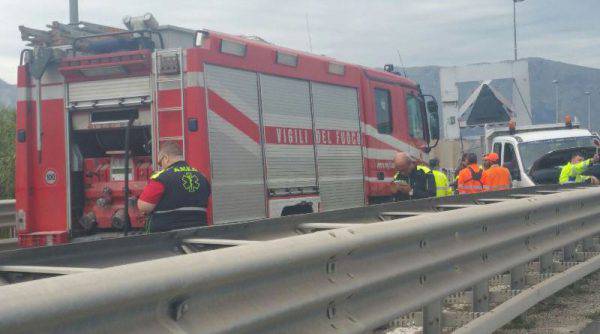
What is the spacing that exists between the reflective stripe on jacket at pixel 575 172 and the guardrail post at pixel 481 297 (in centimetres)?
793

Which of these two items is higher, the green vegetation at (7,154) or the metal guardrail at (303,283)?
the green vegetation at (7,154)

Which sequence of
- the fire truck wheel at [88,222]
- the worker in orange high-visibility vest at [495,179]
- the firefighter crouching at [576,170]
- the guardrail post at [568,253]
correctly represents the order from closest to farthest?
the guardrail post at [568,253]
the fire truck wheel at [88,222]
the worker in orange high-visibility vest at [495,179]
the firefighter crouching at [576,170]

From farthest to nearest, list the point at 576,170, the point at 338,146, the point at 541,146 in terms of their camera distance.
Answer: the point at 541,146 → the point at 576,170 → the point at 338,146

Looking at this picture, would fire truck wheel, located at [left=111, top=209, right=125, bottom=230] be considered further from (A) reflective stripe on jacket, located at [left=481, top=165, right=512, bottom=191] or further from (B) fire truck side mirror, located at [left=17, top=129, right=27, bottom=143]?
(A) reflective stripe on jacket, located at [left=481, top=165, right=512, bottom=191]

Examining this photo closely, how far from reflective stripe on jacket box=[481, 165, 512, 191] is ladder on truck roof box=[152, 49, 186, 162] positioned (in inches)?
206

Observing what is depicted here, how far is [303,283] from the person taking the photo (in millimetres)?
3453

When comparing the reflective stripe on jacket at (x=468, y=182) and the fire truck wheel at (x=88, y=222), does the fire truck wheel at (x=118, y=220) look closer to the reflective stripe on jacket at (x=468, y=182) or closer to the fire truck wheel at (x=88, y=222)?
the fire truck wheel at (x=88, y=222)

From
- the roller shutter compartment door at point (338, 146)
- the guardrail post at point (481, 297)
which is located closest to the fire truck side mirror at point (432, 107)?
the roller shutter compartment door at point (338, 146)

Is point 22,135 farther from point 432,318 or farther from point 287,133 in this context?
point 432,318

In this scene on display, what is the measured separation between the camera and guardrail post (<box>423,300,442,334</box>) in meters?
4.62

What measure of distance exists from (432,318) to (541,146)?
11923 millimetres

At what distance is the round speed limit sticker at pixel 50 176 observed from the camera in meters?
9.91

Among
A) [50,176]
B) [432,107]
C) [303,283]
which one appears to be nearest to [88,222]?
[50,176]

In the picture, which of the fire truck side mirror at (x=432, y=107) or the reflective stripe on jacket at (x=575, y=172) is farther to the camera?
the fire truck side mirror at (x=432, y=107)
